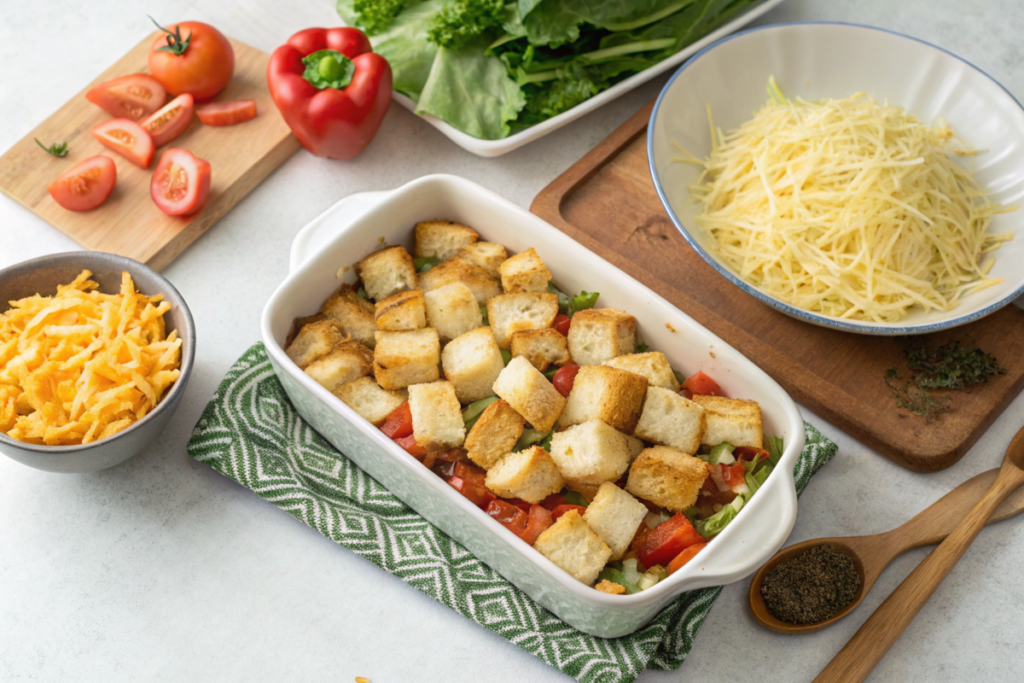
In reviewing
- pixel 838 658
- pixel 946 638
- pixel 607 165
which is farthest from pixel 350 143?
pixel 946 638

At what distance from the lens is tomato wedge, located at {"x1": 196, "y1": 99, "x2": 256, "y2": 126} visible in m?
2.62

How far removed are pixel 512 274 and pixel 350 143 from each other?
0.81 meters

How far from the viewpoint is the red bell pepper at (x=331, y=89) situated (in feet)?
8.10

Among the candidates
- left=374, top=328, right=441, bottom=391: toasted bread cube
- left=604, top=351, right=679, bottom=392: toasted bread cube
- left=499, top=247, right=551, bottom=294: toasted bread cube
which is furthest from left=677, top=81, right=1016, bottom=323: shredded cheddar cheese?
left=374, top=328, right=441, bottom=391: toasted bread cube

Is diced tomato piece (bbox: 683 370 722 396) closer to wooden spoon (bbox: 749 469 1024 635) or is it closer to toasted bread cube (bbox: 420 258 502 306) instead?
wooden spoon (bbox: 749 469 1024 635)

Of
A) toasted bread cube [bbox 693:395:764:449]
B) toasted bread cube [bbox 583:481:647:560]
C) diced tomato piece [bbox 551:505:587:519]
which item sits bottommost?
diced tomato piece [bbox 551:505:587:519]

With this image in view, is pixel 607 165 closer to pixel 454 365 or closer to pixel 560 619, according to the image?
pixel 454 365

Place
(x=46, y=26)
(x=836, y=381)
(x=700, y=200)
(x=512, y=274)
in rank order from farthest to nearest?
1. (x=46, y=26)
2. (x=700, y=200)
3. (x=836, y=381)
4. (x=512, y=274)

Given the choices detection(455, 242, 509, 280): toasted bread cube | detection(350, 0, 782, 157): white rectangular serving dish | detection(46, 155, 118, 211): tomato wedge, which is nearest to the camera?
detection(455, 242, 509, 280): toasted bread cube

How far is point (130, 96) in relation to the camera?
8.65 ft

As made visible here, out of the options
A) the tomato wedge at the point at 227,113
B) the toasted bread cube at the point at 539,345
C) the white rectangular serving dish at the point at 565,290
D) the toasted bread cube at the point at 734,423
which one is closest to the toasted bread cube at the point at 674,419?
the toasted bread cube at the point at 734,423

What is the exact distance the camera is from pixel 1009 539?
209cm

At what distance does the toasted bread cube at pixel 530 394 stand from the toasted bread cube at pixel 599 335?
15 centimetres

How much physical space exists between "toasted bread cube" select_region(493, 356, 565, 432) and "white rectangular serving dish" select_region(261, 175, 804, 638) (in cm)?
26
